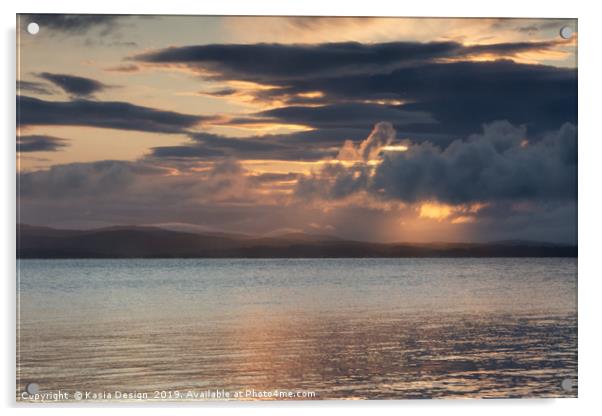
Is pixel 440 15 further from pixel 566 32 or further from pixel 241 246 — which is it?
pixel 241 246

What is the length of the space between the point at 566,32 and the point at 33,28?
13.7ft

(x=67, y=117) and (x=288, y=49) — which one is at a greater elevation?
(x=288, y=49)

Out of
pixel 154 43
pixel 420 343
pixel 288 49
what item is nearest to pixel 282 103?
pixel 288 49

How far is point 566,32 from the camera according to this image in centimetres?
832

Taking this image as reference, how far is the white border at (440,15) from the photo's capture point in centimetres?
797

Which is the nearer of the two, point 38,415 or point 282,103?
point 38,415

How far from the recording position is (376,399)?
808cm

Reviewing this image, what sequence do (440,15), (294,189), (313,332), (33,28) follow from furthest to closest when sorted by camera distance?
(313,332) < (294,189) < (440,15) < (33,28)

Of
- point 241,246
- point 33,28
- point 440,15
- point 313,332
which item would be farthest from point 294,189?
point 33,28

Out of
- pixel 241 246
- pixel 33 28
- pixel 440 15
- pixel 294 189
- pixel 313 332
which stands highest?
pixel 440 15

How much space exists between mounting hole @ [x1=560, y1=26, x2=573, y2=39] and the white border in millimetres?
87
